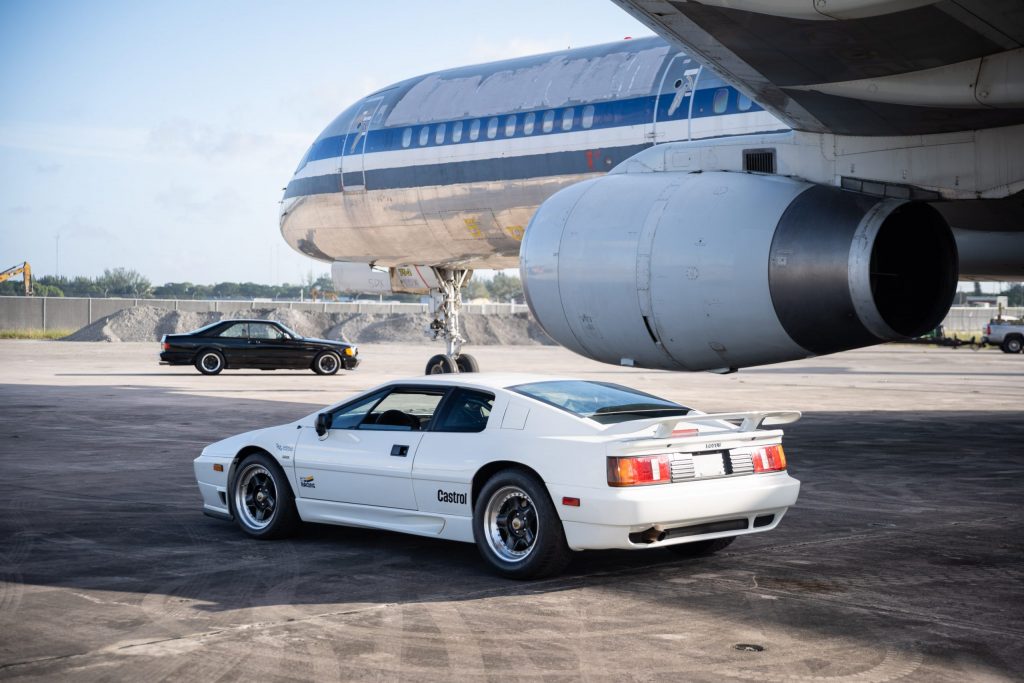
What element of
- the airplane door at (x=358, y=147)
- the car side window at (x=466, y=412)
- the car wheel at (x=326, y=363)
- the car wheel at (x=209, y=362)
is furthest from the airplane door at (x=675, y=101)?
the car wheel at (x=209, y=362)

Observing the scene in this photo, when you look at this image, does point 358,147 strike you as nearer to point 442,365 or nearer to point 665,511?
point 442,365

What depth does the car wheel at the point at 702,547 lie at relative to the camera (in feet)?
25.4

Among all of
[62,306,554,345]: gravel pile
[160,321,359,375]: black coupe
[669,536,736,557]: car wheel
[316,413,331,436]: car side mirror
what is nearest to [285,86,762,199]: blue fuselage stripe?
[160,321,359,375]: black coupe

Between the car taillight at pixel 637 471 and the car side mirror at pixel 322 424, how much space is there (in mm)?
2441

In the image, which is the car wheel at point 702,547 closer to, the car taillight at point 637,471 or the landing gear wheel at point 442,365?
the car taillight at point 637,471

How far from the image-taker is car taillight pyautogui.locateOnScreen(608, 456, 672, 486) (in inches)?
265

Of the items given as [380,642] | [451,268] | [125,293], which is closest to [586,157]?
[451,268]

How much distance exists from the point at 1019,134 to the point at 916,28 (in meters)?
2.92

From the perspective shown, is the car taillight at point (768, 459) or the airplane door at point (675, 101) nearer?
the car taillight at point (768, 459)

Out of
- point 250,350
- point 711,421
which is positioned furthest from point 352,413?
point 250,350

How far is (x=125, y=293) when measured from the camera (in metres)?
130

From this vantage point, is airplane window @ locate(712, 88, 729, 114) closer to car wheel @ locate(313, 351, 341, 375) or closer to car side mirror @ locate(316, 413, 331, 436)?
car side mirror @ locate(316, 413, 331, 436)

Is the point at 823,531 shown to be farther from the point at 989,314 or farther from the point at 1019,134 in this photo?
the point at 989,314

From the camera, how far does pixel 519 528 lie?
7152 mm
